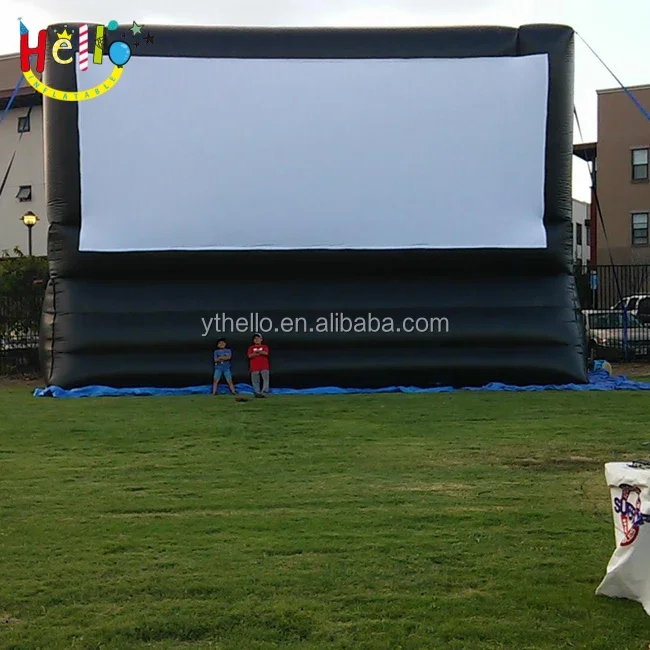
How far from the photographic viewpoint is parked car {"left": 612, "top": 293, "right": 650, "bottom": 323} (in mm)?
17078

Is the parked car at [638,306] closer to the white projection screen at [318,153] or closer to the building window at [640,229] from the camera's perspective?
the white projection screen at [318,153]

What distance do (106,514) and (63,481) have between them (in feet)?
3.89

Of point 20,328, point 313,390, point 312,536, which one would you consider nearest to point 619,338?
point 313,390

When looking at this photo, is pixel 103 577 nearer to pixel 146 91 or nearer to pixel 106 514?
pixel 106 514

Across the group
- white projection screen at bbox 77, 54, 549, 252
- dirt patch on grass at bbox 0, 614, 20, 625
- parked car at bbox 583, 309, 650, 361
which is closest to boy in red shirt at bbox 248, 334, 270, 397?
white projection screen at bbox 77, 54, 549, 252

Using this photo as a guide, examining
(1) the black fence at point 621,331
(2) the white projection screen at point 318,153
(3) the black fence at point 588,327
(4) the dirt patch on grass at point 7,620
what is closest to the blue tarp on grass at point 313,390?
(2) the white projection screen at point 318,153

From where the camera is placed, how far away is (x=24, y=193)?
30453 mm

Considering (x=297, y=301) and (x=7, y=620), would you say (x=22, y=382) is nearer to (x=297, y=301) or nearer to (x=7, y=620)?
(x=297, y=301)

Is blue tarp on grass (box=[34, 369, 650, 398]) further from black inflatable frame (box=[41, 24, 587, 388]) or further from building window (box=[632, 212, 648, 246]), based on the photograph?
A: building window (box=[632, 212, 648, 246])

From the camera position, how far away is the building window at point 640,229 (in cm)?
3203

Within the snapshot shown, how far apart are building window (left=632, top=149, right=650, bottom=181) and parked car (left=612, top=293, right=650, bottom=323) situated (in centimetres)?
1391

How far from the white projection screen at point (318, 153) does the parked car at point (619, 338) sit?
440 cm

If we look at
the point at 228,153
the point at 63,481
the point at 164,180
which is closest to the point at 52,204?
the point at 164,180

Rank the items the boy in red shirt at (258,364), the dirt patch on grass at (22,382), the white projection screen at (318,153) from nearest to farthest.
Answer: the boy in red shirt at (258,364) < the white projection screen at (318,153) < the dirt patch on grass at (22,382)
